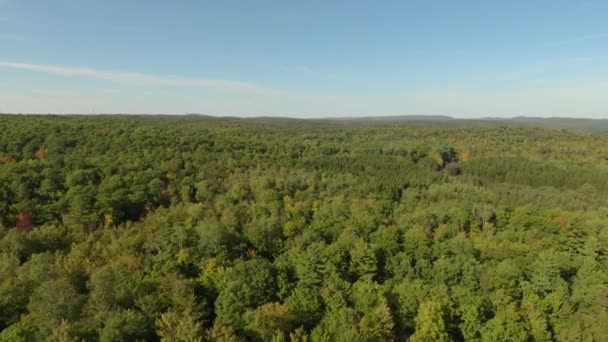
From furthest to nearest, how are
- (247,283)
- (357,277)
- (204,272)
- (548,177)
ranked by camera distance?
(548,177)
(357,277)
(204,272)
(247,283)

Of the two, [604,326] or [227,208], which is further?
[227,208]

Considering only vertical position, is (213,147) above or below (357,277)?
above

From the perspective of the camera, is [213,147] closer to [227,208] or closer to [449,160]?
[227,208]

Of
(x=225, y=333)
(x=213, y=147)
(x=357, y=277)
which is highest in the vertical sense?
(x=213, y=147)

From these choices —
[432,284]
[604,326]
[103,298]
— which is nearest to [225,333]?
[103,298]

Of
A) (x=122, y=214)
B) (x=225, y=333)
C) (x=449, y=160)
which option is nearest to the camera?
(x=225, y=333)

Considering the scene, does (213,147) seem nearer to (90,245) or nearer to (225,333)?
(90,245)

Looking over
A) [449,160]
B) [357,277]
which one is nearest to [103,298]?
[357,277]
